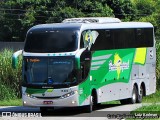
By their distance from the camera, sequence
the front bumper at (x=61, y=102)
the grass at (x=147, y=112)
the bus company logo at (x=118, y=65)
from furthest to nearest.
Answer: the bus company logo at (x=118, y=65) < the front bumper at (x=61, y=102) < the grass at (x=147, y=112)

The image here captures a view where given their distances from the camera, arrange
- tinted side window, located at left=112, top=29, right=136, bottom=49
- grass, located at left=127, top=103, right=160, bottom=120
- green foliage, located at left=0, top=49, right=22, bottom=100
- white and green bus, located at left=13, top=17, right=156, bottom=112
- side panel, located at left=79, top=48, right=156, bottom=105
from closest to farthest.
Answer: grass, located at left=127, top=103, right=160, bottom=120, white and green bus, located at left=13, top=17, right=156, bottom=112, side panel, located at left=79, top=48, right=156, bottom=105, tinted side window, located at left=112, top=29, right=136, bottom=49, green foliage, located at left=0, top=49, right=22, bottom=100

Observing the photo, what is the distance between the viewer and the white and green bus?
20984 mm

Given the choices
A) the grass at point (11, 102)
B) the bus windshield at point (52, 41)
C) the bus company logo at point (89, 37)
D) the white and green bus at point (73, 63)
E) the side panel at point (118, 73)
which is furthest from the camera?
the grass at point (11, 102)

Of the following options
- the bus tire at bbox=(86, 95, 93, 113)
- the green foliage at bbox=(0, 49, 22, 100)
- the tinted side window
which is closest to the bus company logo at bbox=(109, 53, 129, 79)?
the tinted side window

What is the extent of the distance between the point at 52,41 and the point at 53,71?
1197 millimetres

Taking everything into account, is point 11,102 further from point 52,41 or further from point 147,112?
point 147,112

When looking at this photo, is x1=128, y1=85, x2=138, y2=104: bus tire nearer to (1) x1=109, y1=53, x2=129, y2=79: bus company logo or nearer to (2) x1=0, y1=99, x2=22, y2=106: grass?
(1) x1=109, y1=53, x2=129, y2=79: bus company logo

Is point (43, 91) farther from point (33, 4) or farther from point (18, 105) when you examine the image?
point (33, 4)

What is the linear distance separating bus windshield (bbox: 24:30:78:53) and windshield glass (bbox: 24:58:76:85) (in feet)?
1.35

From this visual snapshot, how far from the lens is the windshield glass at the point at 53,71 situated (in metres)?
21.0

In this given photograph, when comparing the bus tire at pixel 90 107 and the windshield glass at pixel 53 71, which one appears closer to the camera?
the windshield glass at pixel 53 71

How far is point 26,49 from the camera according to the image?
71.3ft

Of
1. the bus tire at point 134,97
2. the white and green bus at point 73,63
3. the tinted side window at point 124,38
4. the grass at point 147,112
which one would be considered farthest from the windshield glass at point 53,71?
the bus tire at point 134,97

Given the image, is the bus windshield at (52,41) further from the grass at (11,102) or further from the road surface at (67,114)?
the grass at (11,102)
